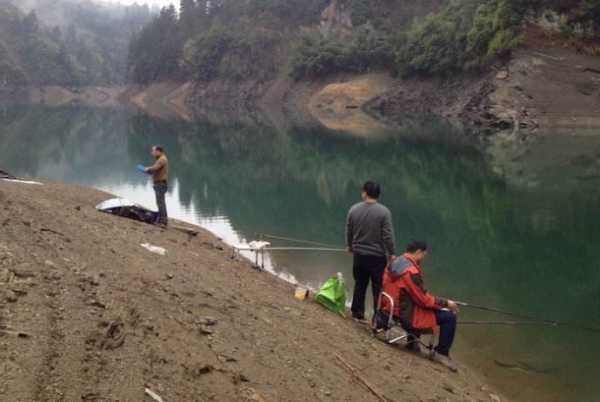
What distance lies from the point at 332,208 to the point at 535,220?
23.1 feet

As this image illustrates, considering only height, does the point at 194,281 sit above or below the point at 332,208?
above

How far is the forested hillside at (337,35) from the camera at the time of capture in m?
51.5

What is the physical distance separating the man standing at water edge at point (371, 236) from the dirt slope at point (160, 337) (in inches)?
33.8

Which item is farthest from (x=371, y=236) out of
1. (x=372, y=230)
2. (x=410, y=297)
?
(x=410, y=297)

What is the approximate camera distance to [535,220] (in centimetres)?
2027

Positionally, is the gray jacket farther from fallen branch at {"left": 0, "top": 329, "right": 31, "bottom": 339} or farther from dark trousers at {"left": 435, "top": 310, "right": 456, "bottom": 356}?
fallen branch at {"left": 0, "top": 329, "right": 31, "bottom": 339}

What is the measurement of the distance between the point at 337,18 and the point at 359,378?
8850 centimetres

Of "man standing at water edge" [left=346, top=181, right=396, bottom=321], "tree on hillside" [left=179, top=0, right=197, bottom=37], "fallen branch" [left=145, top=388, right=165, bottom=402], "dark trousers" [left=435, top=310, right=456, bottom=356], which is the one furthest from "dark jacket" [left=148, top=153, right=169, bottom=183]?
"tree on hillside" [left=179, top=0, right=197, bottom=37]

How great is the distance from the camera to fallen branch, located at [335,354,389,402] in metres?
6.74

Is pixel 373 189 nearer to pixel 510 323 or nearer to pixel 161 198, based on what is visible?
pixel 510 323

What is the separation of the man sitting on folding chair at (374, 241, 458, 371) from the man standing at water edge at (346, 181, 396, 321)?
1.43 ft

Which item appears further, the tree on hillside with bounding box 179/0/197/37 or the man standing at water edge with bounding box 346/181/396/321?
the tree on hillside with bounding box 179/0/197/37

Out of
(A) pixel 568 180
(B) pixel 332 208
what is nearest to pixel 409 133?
(A) pixel 568 180

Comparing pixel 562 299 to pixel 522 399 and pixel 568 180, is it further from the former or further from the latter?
pixel 568 180
